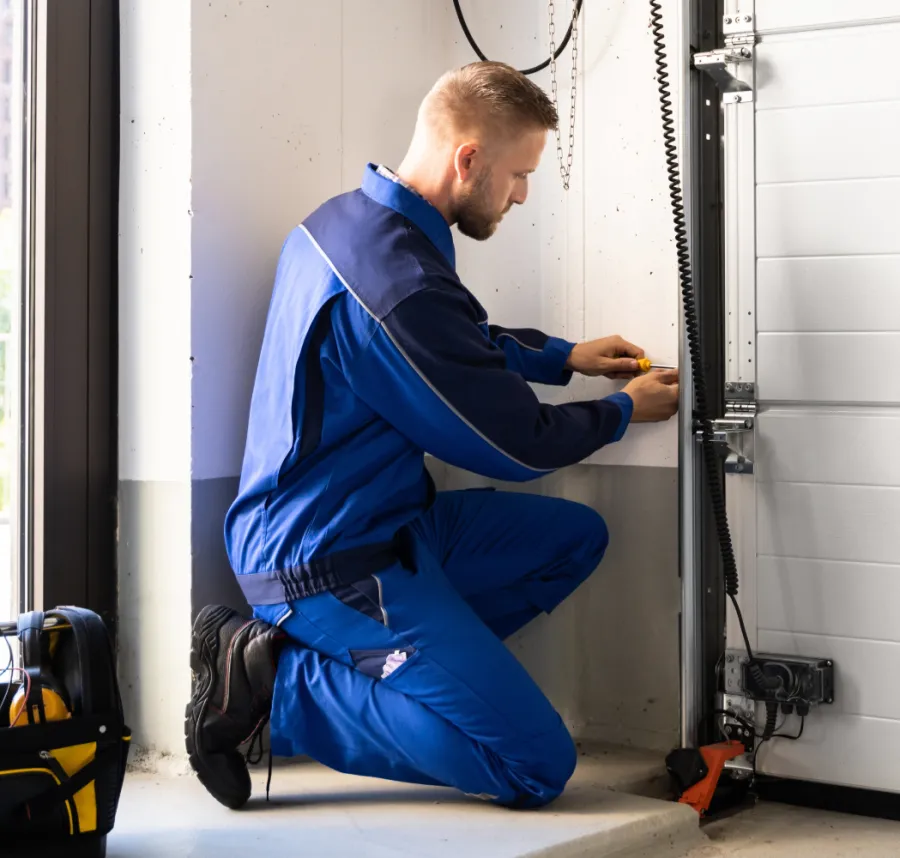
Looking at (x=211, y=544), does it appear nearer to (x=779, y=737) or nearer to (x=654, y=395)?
(x=654, y=395)

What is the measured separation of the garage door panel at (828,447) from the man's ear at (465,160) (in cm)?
79

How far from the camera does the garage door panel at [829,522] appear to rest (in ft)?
7.29

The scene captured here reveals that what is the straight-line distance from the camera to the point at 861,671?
7.38ft

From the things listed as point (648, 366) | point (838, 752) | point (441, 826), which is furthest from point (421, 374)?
point (838, 752)

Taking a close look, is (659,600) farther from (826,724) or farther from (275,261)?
(275,261)

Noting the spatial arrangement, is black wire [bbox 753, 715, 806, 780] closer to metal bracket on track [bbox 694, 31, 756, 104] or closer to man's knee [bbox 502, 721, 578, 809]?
man's knee [bbox 502, 721, 578, 809]

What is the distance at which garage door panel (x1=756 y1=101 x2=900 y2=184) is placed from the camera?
219 cm

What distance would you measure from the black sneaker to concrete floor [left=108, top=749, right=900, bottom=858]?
0.20 ft

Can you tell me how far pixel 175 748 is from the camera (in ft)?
7.57

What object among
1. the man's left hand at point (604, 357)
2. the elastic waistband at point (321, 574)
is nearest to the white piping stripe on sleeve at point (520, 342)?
the man's left hand at point (604, 357)

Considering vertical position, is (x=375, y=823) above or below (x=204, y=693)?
below

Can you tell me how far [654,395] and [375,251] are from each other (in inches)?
28.3

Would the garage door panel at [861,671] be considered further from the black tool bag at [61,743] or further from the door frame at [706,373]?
the black tool bag at [61,743]

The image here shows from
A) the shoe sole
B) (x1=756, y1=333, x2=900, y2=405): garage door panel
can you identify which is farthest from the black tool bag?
(x1=756, y1=333, x2=900, y2=405): garage door panel
